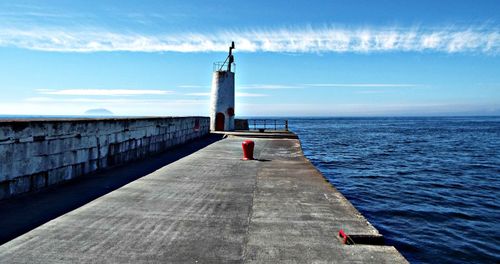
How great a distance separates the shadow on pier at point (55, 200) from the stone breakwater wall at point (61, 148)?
9.6 inches

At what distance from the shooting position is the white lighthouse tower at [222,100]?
1196 inches

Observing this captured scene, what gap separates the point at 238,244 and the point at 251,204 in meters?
2.20

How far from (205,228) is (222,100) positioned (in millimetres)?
25412

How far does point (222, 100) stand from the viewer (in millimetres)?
30438

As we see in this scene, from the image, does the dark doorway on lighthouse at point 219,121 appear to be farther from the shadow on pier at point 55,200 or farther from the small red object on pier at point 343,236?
the small red object on pier at point 343,236

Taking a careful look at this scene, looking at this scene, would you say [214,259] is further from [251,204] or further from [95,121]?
[95,121]

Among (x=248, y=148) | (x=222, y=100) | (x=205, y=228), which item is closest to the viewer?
(x=205, y=228)

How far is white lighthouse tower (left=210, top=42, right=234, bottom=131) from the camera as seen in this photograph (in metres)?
30.4

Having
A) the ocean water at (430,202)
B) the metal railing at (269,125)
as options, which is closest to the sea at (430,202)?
the ocean water at (430,202)

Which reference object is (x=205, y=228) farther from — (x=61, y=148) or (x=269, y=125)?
(x=269, y=125)

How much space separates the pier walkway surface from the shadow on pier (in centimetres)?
23

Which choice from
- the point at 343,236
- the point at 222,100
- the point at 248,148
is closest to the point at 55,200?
the point at 343,236

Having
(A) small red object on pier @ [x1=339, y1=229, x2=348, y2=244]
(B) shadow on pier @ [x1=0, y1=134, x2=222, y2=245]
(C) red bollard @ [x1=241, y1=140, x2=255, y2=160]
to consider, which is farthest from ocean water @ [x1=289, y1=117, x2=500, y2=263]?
(B) shadow on pier @ [x1=0, y1=134, x2=222, y2=245]

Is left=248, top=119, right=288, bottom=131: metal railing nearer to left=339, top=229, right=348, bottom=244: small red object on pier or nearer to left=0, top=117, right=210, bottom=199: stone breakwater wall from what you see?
left=0, top=117, right=210, bottom=199: stone breakwater wall
